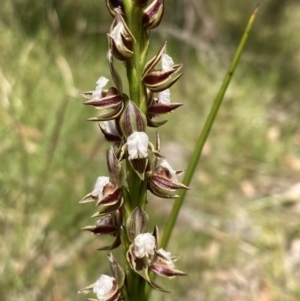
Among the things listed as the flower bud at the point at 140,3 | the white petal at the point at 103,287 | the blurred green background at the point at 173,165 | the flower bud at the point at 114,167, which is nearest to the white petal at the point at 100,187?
the flower bud at the point at 114,167

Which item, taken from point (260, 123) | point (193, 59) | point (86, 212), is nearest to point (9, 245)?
point (86, 212)

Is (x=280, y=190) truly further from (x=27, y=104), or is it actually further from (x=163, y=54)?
(x=163, y=54)

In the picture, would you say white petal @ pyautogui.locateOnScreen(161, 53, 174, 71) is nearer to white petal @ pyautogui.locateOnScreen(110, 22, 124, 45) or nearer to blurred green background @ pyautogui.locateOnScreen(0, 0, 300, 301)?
white petal @ pyautogui.locateOnScreen(110, 22, 124, 45)

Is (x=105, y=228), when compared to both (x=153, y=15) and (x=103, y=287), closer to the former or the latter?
(x=103, y=287)

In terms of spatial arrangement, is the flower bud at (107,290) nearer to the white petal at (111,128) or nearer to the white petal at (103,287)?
the white petal at (103,287)

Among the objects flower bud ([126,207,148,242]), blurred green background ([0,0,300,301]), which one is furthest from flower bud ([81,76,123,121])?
blurred green background ([0,0,300,301])
